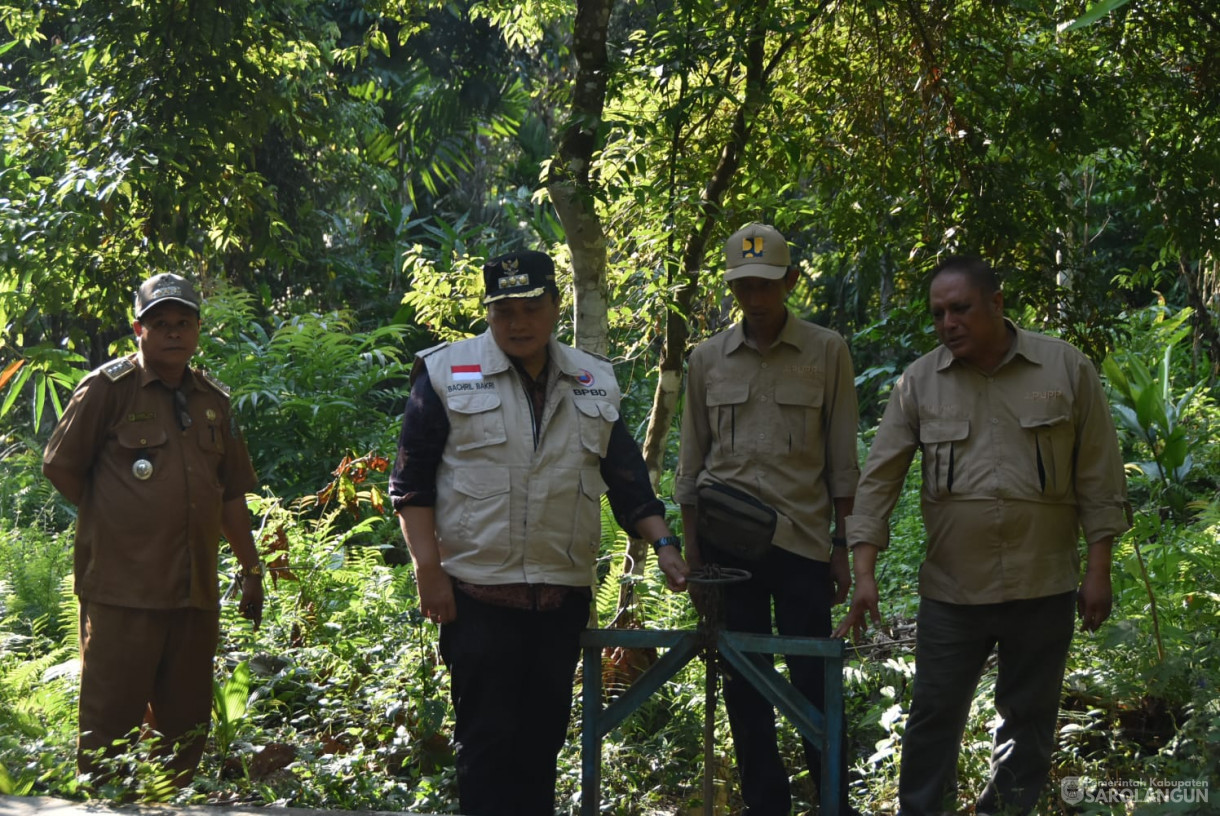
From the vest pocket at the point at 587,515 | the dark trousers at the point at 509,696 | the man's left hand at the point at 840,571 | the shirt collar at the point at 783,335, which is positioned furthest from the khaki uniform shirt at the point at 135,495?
the man's left hand at the point at 840,571

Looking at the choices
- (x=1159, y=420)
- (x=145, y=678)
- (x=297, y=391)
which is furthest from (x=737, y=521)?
(x=297, y=391)

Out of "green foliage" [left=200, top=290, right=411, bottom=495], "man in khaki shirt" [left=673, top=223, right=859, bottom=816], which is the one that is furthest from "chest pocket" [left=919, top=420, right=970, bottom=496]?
"green foliage" [left=200, top=290, right=411, bottom=495]

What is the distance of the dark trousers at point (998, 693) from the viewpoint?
3980mm

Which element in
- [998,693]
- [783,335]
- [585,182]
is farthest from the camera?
[585,182]

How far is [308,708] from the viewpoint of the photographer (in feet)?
19.9

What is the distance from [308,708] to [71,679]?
1.15 metres

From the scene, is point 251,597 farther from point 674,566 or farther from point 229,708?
point 674,566

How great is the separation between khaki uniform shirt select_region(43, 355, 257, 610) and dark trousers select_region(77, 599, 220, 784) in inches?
3.3

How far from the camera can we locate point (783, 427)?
14.2 feet

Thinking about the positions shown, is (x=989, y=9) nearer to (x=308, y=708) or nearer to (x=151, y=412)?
(x=151, y=412)

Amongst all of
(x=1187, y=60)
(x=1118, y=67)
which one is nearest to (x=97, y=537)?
(x=1118, y=67)

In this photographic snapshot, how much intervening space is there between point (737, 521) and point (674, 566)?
0.89ft

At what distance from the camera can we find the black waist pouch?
12.9 ft

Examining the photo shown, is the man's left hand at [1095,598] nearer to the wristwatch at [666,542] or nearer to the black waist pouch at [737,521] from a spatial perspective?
the black waist pouch at [737,521]
